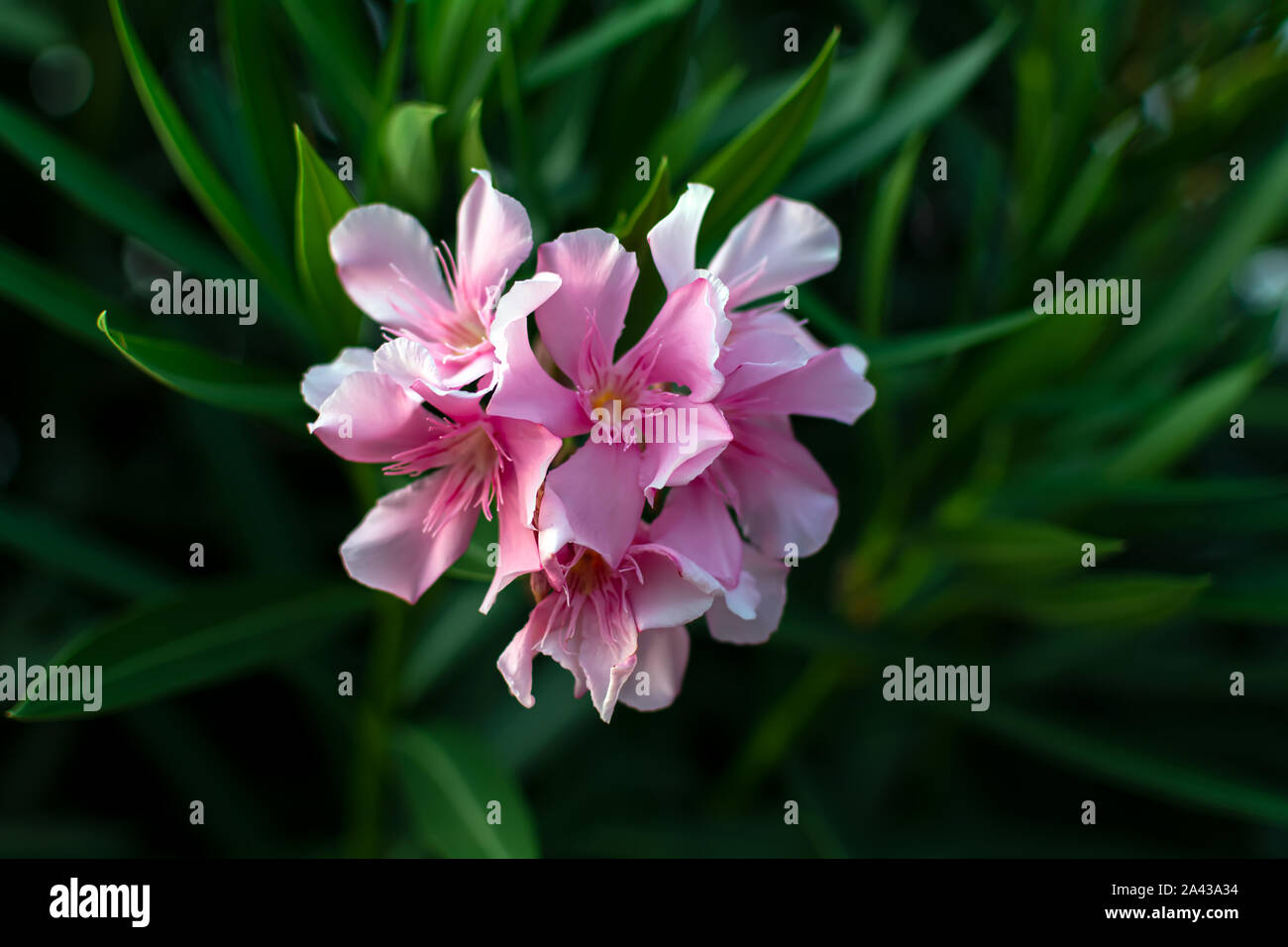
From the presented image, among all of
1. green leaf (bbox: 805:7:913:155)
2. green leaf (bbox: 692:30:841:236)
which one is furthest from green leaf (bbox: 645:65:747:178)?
green leaf (bbox: 805:7:913:155)

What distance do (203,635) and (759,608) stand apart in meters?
0.60

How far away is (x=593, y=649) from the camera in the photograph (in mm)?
639

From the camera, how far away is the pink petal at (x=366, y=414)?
1.98ft

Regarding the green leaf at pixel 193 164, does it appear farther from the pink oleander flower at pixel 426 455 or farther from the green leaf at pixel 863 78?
the green leaf at pixel 863 78

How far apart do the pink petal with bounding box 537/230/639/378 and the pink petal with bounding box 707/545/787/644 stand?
0.19m

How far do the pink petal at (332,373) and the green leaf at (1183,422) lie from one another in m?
0.83

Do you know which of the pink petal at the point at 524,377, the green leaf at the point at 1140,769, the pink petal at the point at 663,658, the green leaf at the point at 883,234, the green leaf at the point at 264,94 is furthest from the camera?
the green leaf at the point at 1140,769

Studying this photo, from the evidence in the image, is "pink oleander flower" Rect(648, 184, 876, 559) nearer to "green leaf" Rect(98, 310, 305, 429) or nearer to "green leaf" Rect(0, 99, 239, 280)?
"green leaf" Rect(98, 310, 305, 429)

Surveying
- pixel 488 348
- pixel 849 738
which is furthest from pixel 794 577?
pixel 488 348

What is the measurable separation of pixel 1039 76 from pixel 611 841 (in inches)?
43.9

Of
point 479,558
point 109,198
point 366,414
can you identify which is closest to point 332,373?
point 366,414

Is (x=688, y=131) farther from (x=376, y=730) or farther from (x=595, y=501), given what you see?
(x=376, y=730)

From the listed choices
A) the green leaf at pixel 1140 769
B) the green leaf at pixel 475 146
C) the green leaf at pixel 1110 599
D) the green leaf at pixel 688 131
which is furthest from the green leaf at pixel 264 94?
the green leaf at pixel 1140 769
